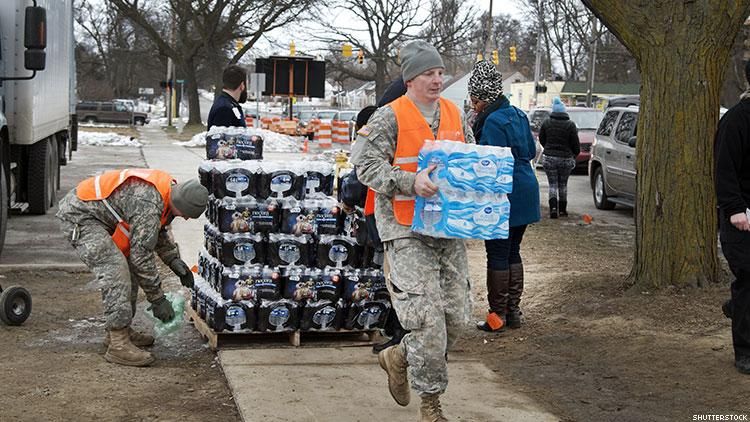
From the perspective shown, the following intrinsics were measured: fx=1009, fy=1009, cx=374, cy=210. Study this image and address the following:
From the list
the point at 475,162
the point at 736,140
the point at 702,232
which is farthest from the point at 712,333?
the point at 475,162

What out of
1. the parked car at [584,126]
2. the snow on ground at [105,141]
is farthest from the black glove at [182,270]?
the snow on ground at [105,141]

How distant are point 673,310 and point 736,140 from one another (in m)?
2.04

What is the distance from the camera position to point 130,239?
657 cm

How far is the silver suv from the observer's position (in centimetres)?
1667

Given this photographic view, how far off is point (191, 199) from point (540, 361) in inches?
106

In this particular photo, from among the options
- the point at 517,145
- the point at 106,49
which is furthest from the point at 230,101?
the point at 106,49

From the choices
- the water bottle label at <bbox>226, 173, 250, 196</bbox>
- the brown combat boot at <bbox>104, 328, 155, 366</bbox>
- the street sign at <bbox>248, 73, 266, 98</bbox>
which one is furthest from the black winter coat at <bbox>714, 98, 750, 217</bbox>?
the street sign at <bbox>248, 73, 266, 98</bbox>

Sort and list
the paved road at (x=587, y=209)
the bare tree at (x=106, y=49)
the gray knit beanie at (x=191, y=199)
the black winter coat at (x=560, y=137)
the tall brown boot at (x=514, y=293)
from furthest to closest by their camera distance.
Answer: the bare tree at (x=106, y=49) < the paved road at (x=587, y=209) < the black winter coat at (x=560, y=137) < the tall brown boot at (x=514, y=293) < the gray knit beanie at (x=191, y=199)

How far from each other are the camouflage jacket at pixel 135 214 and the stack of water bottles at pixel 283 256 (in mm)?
562

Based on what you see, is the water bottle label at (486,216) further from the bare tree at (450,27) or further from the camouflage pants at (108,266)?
the bare tree at (450,27)

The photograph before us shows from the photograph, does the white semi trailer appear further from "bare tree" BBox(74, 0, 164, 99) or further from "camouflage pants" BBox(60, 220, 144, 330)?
"bare tree" BBox(74, 0, 164, 99)

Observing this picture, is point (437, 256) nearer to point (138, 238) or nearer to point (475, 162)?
point (475, 162)

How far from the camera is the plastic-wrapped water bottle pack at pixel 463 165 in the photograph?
5113 millimetres

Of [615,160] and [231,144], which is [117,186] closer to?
[231,144]
